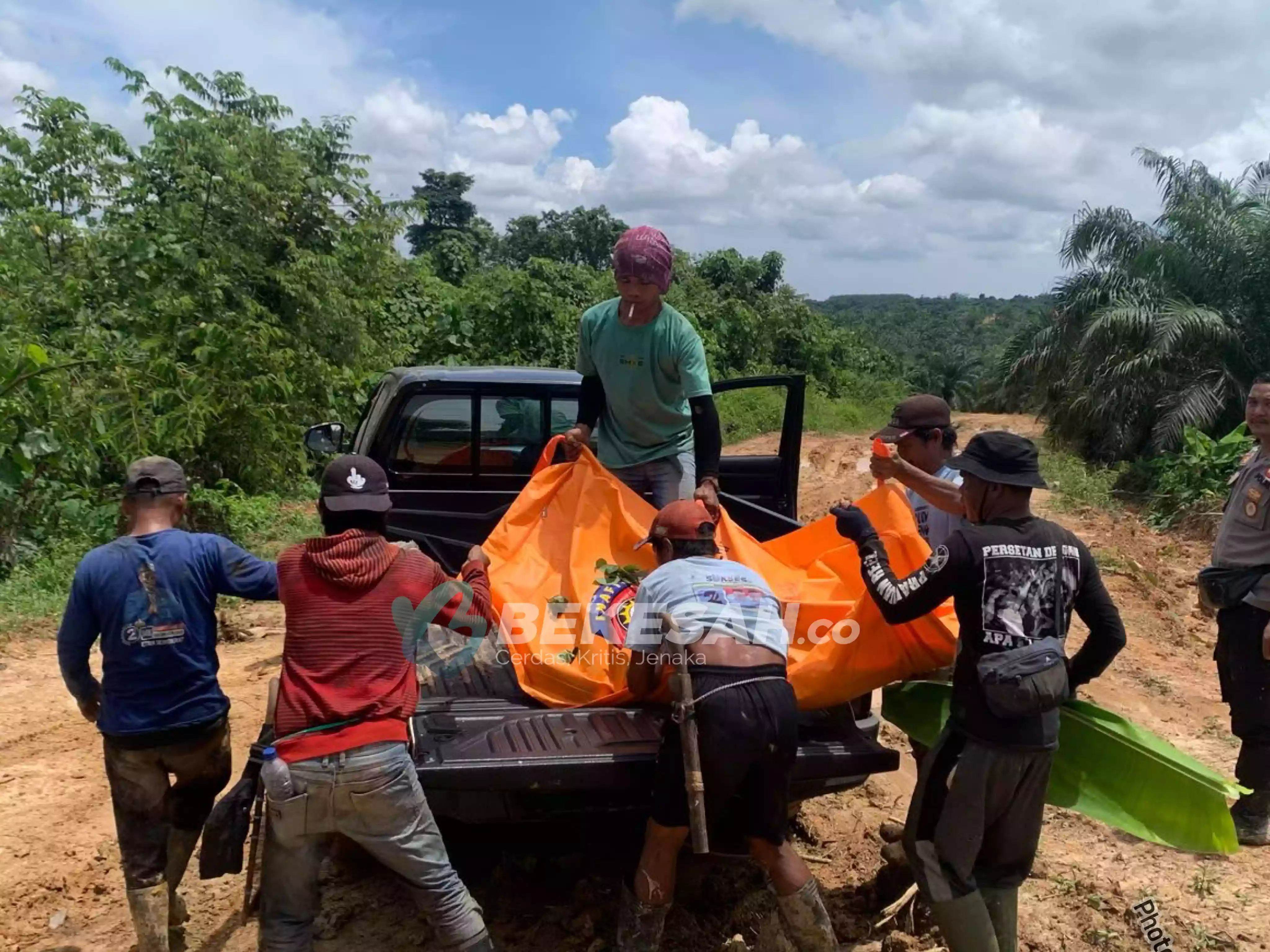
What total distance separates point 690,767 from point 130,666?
1.66 m

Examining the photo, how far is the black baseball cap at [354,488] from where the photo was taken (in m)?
2.75

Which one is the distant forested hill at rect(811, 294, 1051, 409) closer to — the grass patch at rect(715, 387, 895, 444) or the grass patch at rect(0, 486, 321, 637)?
the grass patch at rect(715, 387, 895, 444)

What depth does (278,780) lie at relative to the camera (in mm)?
2590

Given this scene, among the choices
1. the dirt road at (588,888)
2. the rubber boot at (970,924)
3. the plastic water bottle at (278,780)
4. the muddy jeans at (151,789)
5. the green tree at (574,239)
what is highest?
the green tree at (574,239)

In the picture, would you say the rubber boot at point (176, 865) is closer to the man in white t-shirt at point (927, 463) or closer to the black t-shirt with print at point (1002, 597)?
the black t-shirt with print at point (1002, 597)

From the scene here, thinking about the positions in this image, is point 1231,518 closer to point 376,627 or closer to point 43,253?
point 376,627

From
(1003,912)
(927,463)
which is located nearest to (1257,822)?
(1003,912)

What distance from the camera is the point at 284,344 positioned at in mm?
10195

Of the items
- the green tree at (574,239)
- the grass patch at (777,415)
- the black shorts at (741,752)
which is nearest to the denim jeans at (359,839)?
the black shorts at (741,752)

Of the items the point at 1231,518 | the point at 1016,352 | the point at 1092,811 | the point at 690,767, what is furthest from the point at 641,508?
the point at 1016,352

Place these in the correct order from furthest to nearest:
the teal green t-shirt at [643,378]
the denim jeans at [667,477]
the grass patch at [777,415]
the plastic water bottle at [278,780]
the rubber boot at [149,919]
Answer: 1. the grass patch at [777,415]
2. the denim jeans at [667,477]
3. the teal green t-shirt at [643,378]
4. the rubber boot at [149,919]
5. the plastic water bottle at [278,780]
